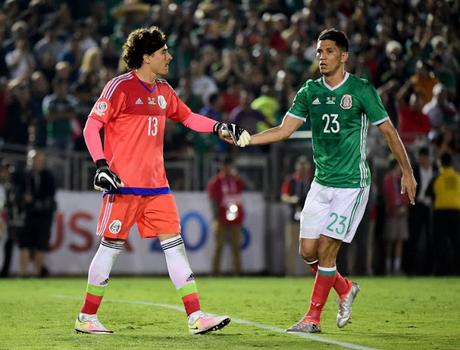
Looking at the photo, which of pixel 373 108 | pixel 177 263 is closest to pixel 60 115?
pixel 177 263

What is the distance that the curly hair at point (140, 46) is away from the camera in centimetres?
1031

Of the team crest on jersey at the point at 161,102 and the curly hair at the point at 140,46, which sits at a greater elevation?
the curly hair at the point at 140,46

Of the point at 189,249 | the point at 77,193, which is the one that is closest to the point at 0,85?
the point at 77,193

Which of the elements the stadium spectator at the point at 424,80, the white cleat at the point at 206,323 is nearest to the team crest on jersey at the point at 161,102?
the white cleat at the point at 206,323

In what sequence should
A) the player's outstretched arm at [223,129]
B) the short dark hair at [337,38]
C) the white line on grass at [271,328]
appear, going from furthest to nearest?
1. the short dark hair at [337,38]
2. the player's outstretched arm at [223,129]
3. the white line on grass at [271,328]

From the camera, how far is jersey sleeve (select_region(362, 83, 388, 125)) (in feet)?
33.6

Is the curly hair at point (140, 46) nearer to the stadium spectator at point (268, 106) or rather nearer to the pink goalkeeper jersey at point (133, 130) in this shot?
the pink goalkeeper jersey at point (133, 130)

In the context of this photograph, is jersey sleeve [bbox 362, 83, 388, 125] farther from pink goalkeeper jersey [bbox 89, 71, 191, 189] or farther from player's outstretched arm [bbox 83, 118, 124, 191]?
player's outstretched arm [bbox 83, 118, 124, 191]

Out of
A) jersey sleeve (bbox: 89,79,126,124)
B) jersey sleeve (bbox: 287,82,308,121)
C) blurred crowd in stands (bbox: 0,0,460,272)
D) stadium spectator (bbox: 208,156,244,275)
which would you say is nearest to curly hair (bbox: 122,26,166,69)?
jersey sleeve (bbox: 89,79,126,124)

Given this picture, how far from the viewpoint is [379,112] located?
1025 centimetres

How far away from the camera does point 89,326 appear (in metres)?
10.0

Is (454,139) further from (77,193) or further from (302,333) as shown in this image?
(302,333)

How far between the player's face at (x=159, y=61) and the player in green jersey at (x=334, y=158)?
1.03 metres

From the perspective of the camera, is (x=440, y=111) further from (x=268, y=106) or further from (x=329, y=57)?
(x=329, y=57)
